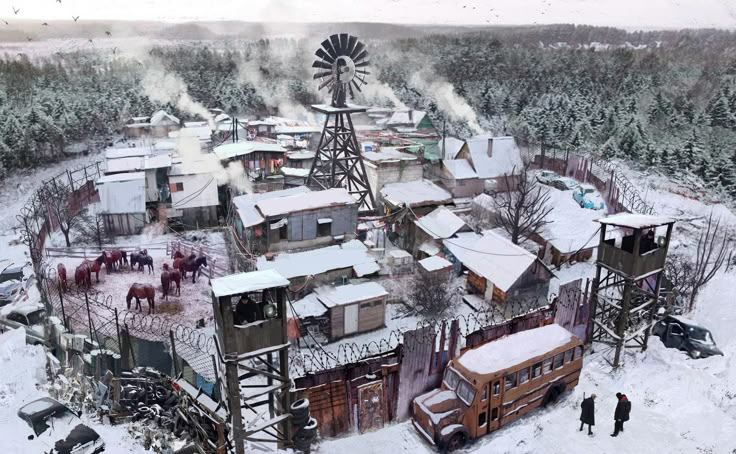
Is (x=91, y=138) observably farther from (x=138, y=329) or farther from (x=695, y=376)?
(x=695, y=376)

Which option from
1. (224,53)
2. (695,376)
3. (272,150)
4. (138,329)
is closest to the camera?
(695,376)

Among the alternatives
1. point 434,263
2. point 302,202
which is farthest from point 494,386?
point 302,202

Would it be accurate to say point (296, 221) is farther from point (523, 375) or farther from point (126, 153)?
point (126, 153)

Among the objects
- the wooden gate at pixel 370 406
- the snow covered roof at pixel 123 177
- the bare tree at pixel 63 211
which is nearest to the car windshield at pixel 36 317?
the bare tree at pixel 63 211

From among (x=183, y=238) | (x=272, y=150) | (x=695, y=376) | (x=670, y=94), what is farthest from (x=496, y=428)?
(x=670, y=94)

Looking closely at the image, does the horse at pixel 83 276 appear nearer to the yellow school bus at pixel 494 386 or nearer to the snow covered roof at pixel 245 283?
the snow covered roof at pixel 245 283
